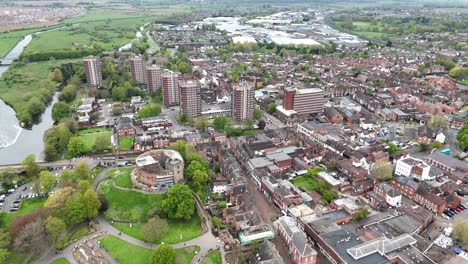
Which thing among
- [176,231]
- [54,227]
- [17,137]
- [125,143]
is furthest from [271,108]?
[17,137]

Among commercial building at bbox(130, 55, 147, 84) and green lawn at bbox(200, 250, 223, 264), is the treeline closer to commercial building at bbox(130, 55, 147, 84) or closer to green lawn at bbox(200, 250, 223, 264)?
commercial building at bbox(130, 55, 147, 84)

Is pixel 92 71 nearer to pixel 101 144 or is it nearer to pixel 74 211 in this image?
pixel 101 144

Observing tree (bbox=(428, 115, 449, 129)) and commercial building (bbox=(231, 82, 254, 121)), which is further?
commercial building (bbox=(231, 82, 254, 121))

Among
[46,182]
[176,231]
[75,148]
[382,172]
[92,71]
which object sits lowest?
[176,231]


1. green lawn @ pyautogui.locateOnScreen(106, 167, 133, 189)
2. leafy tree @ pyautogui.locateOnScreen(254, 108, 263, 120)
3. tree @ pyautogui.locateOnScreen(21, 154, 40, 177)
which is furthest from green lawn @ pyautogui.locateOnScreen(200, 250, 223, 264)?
leafy tree @ pyautogui.locateOnScreen(254, 108, 263, 120)

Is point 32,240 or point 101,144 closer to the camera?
point 32,240

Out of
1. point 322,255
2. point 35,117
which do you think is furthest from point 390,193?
point 35,117
